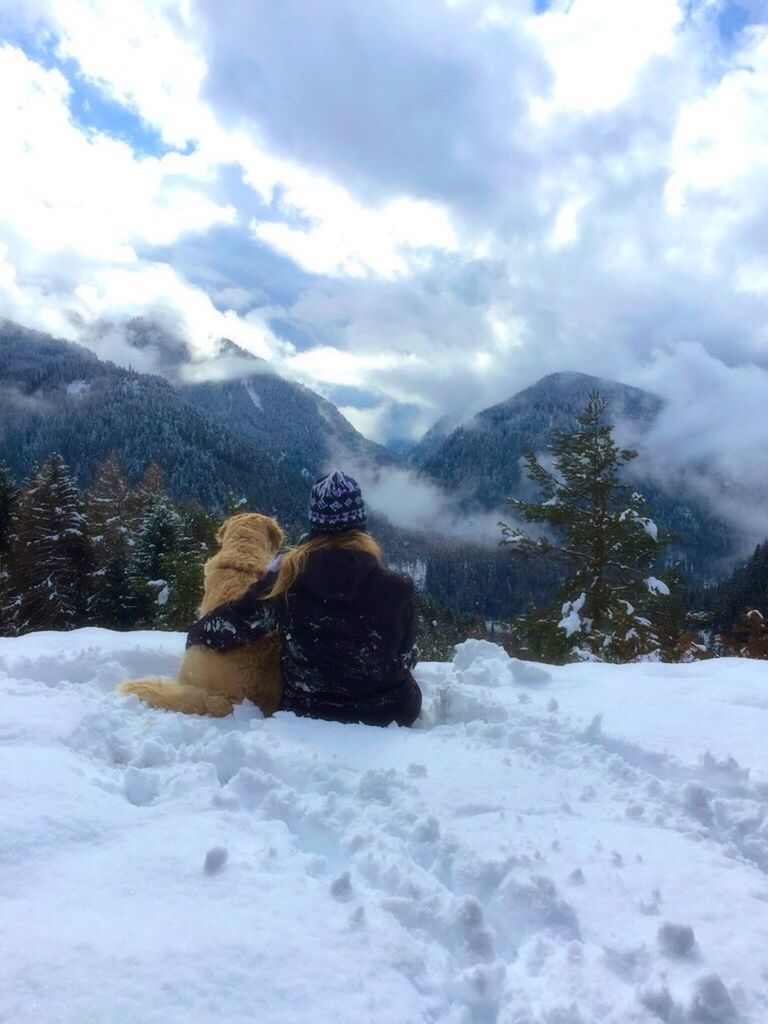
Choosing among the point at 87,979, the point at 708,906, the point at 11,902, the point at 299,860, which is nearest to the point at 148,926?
the point at 87,979

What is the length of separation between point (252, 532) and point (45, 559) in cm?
2435

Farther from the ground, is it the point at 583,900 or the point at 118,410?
the point at 118,410

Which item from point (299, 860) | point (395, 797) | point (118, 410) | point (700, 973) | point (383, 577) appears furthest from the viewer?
point (118, 410)

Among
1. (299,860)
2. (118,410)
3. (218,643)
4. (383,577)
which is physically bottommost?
(299,860)

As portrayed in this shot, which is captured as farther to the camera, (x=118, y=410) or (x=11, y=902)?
(x=118, y=410)

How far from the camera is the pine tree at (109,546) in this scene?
27.6 meters

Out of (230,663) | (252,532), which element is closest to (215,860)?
(230,663)

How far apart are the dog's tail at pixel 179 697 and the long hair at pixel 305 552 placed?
2.86 ft

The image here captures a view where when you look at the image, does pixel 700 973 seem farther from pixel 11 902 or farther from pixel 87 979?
pixel 11 902

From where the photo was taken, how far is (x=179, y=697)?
471 cm

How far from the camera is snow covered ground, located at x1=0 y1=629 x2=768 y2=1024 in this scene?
1935 mm

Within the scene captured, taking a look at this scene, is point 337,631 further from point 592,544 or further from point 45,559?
point 45,559

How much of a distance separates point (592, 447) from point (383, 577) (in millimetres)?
11959

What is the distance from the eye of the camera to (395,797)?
3348 millimetres
